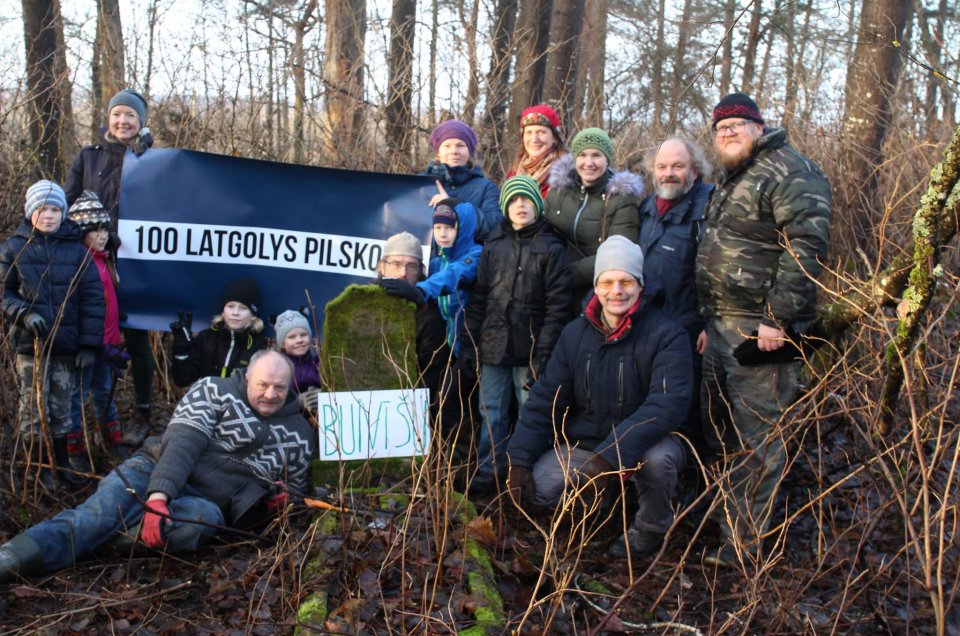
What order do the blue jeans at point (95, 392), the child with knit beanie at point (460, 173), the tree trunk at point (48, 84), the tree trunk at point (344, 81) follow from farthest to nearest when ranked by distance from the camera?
the tree trunk at point (344, 81) → the tree trunk at point (48, 84) → the child with knit beanie at point (460, 173) → the blue jeans at point (95, 392)

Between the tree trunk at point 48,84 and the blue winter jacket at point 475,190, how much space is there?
4010 mm

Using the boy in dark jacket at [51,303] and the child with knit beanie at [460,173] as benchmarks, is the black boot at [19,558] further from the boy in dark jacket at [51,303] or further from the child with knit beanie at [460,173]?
the child with knit beanie at [460,173]

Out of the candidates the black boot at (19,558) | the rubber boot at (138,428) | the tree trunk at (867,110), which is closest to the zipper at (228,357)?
the rubber boot at (138,428)

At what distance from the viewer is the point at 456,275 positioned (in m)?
5.45

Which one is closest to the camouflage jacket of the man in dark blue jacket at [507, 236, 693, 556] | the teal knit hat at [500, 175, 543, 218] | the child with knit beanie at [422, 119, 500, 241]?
the man in dark blue jacket at [507, 236, 693, 556]

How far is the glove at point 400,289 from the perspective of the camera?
5059 mm

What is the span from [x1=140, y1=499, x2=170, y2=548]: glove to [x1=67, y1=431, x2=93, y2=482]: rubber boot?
4.26 ft

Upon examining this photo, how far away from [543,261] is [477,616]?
7.74 ft

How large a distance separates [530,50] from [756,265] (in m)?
7.05

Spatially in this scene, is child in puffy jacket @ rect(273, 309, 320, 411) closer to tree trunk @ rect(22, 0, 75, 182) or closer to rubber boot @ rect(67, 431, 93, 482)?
rubber boot @ rect(67, 431, 93, 482)

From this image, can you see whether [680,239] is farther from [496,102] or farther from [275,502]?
[496,102]

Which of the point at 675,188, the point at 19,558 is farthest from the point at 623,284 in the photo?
the point at 19,558

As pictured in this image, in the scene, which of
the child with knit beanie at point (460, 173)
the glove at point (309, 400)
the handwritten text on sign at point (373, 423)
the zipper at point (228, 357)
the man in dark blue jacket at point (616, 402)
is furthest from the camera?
the child with knit beanie at point (460, 173)

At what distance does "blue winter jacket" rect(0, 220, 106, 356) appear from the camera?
5168mm
